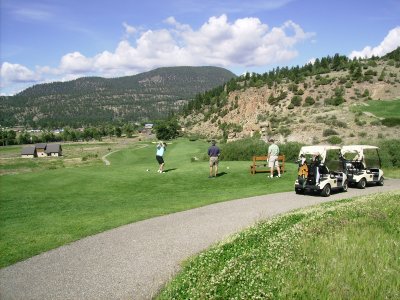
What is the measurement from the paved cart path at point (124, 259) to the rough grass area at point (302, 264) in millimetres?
930

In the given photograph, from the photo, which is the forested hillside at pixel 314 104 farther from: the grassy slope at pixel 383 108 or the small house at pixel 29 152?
the small house at pixel 29 152

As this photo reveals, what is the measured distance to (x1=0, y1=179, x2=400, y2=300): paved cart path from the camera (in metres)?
8.07

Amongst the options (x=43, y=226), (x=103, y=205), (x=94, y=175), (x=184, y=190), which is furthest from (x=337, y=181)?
(x=94, y=175)

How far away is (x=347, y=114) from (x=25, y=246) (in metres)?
50.0

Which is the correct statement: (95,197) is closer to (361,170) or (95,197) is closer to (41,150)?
(361,170)

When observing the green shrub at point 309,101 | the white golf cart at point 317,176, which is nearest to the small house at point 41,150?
the green shrub at point 309,101

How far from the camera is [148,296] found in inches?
Result: 299

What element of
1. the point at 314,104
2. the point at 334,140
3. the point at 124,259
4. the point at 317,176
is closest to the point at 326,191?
the point at 317,176

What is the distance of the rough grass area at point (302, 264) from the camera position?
700 centimetres

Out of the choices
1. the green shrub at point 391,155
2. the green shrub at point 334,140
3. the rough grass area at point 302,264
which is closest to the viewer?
the rough grass area at point 302,264

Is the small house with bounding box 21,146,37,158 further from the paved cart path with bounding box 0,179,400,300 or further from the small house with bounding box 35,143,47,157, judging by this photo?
the paved cart path with bounding box 0,179,400,300

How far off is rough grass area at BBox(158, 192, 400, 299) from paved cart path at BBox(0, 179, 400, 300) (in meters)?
0.93

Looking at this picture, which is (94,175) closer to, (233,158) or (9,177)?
(9,177)

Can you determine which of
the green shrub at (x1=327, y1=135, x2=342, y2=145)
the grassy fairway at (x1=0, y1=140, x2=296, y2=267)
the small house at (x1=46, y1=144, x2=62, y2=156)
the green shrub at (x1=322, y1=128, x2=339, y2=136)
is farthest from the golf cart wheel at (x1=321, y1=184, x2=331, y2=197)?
the small house at (x1=46, y1=144, x2=62, y2=156)
